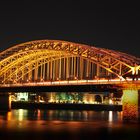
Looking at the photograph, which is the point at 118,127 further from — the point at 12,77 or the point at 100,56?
the point at 12,77

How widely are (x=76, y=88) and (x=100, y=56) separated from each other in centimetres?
657

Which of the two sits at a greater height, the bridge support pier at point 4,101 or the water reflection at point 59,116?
the bridge support pier at point 4,101

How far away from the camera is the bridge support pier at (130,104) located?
79.5 m

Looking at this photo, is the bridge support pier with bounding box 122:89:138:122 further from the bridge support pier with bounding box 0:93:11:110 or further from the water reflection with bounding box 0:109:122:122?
the bridge support pier with bounding box 0:93:11:110

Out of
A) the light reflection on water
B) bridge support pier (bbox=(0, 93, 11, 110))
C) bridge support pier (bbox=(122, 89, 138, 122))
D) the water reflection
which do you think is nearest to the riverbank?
bridge support pier (bbox=(0, 93, 11, 110))

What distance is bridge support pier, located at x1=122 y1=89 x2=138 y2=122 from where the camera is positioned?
79506 mm

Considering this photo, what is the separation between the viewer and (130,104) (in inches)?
3145

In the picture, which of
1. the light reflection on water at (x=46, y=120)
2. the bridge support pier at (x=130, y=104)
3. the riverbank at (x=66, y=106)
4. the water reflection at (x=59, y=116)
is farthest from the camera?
the riverbank at (x=66, y=106)

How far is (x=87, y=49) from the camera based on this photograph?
294 feet

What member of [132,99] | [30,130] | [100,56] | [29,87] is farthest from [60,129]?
[29,87]

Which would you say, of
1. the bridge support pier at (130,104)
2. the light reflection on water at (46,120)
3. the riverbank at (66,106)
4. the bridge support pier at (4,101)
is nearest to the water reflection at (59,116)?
the light reflection on water at (46,120)

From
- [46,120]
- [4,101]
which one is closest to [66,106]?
[4,101]

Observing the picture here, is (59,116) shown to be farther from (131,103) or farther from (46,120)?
(131,103)

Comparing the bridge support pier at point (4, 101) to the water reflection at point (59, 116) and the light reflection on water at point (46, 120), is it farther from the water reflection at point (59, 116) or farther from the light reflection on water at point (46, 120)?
the light reflection on water at point (46, 120)
